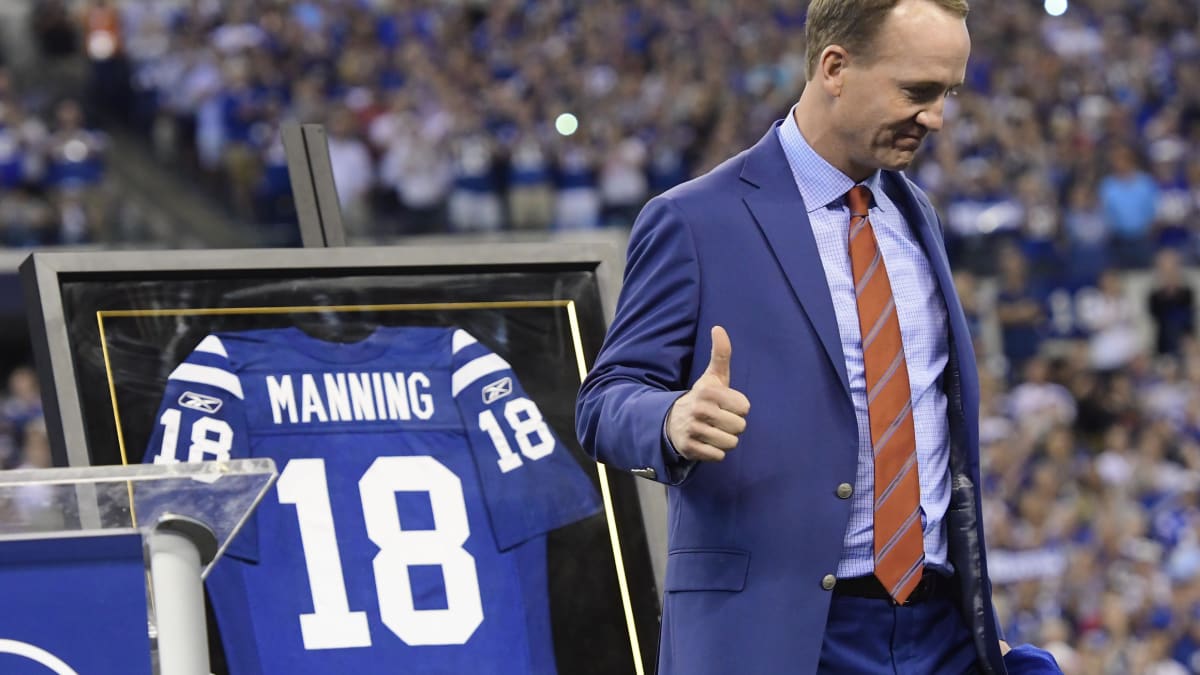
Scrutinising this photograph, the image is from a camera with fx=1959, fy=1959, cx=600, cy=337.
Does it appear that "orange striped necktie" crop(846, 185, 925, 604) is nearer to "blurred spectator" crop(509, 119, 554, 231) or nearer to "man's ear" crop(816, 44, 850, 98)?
"man's ear" crop(816, 44, 850, 98)

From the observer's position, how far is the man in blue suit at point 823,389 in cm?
257

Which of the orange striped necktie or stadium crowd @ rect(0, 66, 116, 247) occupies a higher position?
stadium crowd @ rect(0, 66, 116, 247)

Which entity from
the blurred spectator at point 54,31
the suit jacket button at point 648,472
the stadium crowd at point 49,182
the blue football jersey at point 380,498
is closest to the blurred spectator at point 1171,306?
the stadium crowd at point 49,182

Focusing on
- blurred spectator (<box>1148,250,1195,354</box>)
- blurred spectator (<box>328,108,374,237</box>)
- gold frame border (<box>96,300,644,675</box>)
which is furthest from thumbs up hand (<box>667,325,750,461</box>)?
blurred spectator (<box>1148,250,1195,354</box>)

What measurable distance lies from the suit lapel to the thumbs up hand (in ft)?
0.90

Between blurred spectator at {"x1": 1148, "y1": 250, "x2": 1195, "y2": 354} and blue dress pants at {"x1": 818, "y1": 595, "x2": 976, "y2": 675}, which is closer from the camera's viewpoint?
blue dress pants at {"x1": 818, "y1": 595, "x2": 976, "y2": 675}

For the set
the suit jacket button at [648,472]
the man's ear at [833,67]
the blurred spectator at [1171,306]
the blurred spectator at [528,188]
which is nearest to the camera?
the suit jacket button at [648,472]

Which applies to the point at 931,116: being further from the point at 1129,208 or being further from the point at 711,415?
the point at 1129,208

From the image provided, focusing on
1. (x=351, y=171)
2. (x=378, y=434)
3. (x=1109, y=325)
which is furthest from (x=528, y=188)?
(x=378, y=434)

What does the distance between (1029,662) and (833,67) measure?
35.1 inches

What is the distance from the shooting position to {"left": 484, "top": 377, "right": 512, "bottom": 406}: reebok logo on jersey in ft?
11.9

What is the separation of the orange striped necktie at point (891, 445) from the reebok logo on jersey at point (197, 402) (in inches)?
51.2

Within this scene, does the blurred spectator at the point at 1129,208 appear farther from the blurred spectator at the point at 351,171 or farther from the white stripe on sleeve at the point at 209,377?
the white stripe on sleeve at the point at 209,377

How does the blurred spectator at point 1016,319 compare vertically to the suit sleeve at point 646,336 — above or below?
above
